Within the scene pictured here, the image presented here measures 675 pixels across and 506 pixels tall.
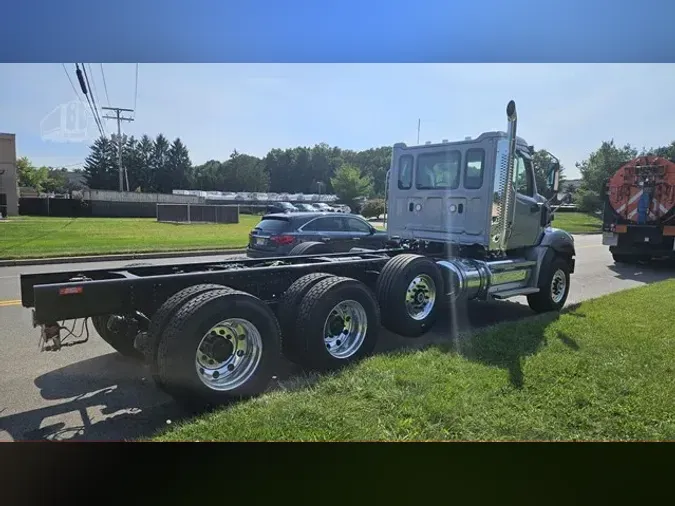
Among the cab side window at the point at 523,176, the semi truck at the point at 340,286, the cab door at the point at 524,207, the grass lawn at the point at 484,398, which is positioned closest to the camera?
the grass lawn at the point at 484,398

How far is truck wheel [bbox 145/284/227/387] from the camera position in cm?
371

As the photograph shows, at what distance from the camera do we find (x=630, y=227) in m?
12.5

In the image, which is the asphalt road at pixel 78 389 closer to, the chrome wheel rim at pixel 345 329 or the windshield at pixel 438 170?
the chrome wheel rim at pixel 345 329

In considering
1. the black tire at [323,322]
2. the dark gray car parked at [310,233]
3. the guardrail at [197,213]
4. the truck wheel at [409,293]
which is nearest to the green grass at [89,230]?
the guardrail at [197,213]

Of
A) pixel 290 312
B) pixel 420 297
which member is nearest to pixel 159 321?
pixel 290 312

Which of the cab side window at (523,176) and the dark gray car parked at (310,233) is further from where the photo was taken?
the dark gray car parked at (310,233)

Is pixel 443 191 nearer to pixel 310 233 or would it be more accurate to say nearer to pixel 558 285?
pixel 558 285

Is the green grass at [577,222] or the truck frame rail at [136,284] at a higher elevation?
the green grass at [577,222]

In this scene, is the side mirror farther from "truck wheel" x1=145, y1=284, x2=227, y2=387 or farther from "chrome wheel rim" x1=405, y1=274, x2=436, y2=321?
"truck wheel" x1=145, y1=284, x2=227, y2=387

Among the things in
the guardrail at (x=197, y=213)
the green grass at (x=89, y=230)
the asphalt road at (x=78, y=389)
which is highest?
the guardrail at (x=197, y=213)

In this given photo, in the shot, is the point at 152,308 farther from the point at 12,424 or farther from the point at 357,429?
the point at 357,429

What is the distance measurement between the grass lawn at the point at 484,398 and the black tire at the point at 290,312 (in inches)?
18.3

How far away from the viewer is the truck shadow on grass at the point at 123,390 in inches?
142

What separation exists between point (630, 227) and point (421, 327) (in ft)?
31.2
